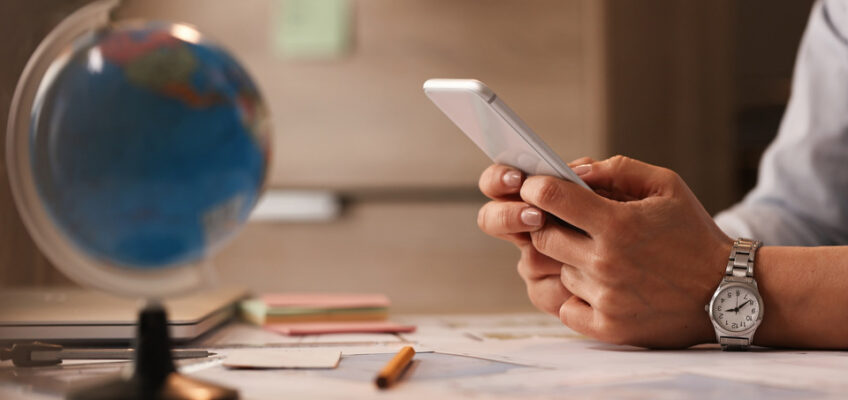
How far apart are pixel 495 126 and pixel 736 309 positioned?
303mm

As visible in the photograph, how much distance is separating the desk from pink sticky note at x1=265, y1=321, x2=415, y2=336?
6 centimetres

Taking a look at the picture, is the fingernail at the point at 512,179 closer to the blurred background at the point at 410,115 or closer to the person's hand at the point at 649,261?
the person's hand at the point at 649,261

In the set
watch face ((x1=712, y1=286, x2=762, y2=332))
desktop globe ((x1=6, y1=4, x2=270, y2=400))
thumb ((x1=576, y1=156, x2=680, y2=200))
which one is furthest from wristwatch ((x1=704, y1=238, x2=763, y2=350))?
desktop globe ((x1=6, y1=4, x2=270, y2=400))

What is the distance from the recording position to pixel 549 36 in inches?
79.6

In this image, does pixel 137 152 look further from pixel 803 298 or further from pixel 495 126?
pixel 803 298

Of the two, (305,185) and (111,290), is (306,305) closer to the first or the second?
(111,290)

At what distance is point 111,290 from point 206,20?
1627mm

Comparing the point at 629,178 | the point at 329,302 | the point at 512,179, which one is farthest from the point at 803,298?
the point at 329,302

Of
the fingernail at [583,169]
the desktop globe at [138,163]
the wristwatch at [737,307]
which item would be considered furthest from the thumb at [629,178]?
the desktop globe at [138,163]

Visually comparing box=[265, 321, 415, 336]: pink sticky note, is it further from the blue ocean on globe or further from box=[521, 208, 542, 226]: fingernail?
the blue ocean on globe

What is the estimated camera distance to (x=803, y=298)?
2.37 ft

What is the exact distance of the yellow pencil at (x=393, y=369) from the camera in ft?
1.70

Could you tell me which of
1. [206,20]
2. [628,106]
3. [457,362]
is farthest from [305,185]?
[457,362]

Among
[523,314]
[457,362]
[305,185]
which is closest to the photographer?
[457,362]
